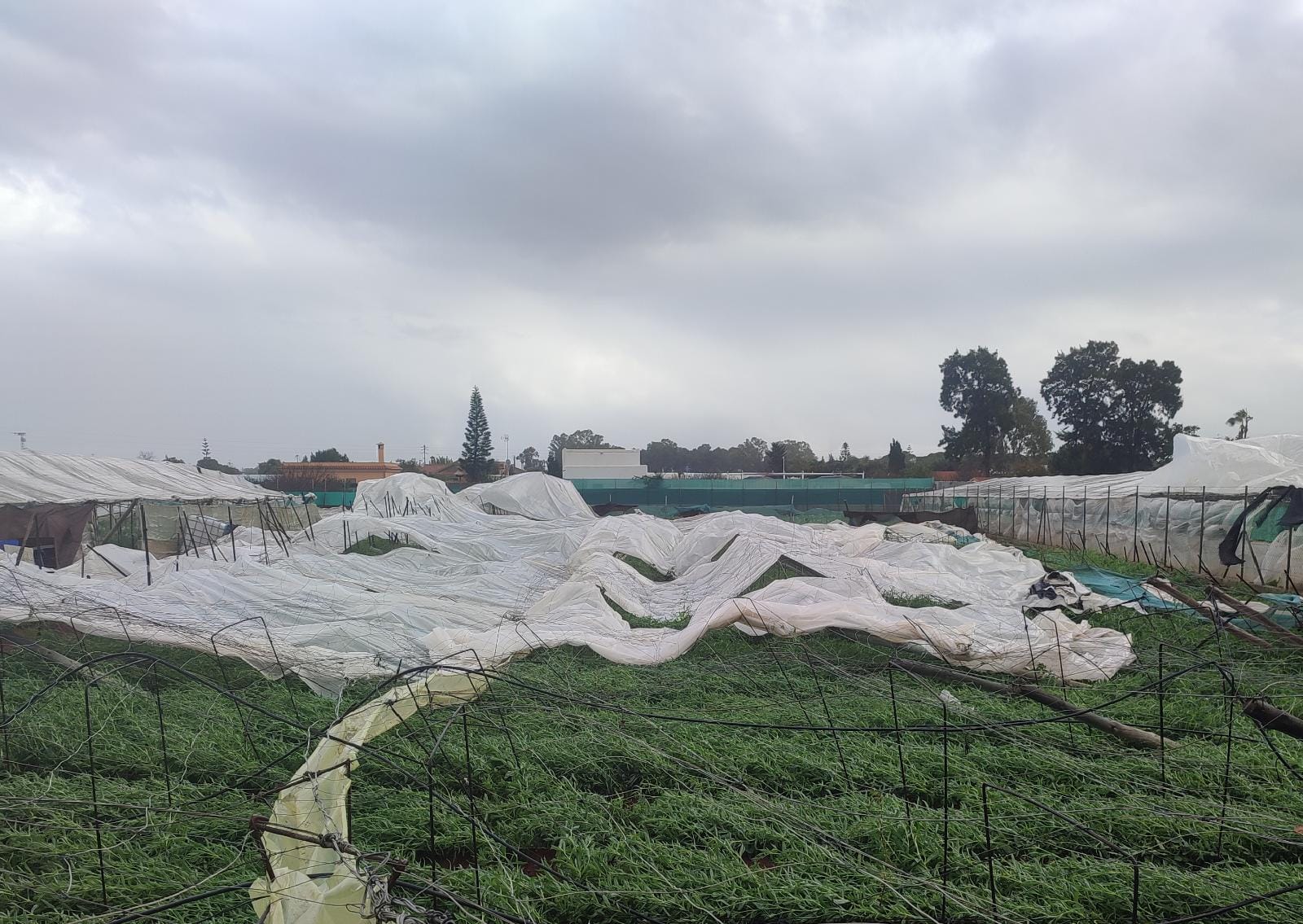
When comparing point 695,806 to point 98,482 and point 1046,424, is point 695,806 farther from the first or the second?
point 1046,424

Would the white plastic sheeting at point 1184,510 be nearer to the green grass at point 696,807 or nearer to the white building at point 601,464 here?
the green grass at point 696,807

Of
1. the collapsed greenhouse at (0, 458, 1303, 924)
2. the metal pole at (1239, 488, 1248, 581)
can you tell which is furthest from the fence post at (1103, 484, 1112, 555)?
the collapsed greenhouse at (0, 458, 1303, 924)

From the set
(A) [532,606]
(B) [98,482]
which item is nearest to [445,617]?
(A) [532,606]

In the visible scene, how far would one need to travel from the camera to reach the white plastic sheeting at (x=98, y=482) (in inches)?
463

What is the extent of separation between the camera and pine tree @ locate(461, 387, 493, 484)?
58344 mm

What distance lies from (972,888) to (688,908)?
108cm

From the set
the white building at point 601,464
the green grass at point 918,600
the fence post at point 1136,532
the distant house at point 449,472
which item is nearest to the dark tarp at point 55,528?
the green grass at point 918,600

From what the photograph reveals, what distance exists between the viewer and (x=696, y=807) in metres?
3.71

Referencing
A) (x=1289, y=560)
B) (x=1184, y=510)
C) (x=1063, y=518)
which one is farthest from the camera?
(x=1063, y=518)

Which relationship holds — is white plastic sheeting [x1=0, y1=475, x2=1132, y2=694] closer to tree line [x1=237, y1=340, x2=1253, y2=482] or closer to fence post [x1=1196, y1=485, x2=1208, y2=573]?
fence post [x1=1196, y1=485, x2=1208, y2=573]

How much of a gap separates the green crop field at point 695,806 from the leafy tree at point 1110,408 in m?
36.4

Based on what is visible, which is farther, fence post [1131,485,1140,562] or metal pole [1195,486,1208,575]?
fence post [1131,485,1140,562]

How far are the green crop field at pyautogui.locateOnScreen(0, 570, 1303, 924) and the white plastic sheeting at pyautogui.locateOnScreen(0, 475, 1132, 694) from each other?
843 millimetres

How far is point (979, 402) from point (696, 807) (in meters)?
44.0
